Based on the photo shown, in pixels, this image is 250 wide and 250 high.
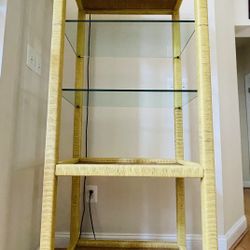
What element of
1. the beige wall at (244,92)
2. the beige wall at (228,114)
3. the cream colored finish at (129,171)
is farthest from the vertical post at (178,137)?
the beige wall at (244,92)

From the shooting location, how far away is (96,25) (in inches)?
50.1

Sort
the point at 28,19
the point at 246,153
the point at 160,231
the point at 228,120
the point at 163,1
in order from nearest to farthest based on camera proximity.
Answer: the point at 28,19 → the point at 163,1 → the point at 160,231 → the point at 228,120 → the point at 246,153

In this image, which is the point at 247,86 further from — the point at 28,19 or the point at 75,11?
the point at 28,19

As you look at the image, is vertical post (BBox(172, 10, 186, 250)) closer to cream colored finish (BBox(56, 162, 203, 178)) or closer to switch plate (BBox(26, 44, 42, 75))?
cream colored finish (BBox(56, 162, 203, 178))

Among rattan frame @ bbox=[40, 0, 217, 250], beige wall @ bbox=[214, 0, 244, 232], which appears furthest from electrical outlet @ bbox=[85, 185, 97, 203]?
beige wall @ bbox=[214, 0, 244, 232]

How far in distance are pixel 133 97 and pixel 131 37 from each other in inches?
12.9

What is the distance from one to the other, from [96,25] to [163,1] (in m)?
0.37

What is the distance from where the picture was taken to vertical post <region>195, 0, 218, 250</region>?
757 millimetres

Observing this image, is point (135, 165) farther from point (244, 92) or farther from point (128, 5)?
point (244, 92)

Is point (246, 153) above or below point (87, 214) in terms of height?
above

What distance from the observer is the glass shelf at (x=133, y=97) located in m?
1.05

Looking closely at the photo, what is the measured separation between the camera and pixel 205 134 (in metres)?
0.79

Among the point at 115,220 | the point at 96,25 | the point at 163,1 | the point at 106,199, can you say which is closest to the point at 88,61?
the point at 96,25

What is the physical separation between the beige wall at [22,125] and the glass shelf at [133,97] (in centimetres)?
20
